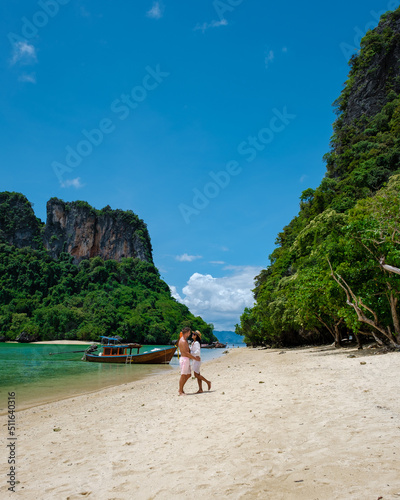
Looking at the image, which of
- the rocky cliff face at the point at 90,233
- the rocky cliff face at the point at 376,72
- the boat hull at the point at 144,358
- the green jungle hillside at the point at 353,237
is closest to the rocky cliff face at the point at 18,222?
the rocky cliff face at the point at 90,233

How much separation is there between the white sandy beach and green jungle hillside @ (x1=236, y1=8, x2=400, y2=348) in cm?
595

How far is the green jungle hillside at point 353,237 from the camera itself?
14.2 m

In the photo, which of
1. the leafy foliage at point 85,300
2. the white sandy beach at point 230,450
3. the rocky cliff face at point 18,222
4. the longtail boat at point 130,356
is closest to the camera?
the white sandy beach at point 230,450

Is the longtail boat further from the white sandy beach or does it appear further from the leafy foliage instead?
the leafy foliage

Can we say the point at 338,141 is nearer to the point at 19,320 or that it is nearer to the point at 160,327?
the point at 160,327

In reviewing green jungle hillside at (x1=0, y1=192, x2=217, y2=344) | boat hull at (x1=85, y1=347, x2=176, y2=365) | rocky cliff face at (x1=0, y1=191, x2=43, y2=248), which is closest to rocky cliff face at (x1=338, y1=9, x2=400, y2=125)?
boat hull at (x1=85, y1=347, x2=176, y2=365)

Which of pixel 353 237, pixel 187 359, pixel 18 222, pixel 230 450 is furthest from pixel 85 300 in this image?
pixel 230 450

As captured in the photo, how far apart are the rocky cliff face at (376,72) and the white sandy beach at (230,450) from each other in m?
57.4

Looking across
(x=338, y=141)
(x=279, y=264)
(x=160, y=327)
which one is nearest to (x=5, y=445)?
(x=279, y=264)

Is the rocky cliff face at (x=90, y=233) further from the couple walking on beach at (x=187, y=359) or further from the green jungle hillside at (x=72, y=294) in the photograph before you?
the couple walking on beach at (x=187, y=359)

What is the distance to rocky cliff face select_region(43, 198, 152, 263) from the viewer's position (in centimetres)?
13075

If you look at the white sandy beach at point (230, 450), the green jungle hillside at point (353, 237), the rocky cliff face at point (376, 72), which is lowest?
the white sandy beach at point (230, 450)

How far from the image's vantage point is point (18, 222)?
12500cm

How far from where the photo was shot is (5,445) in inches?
235
